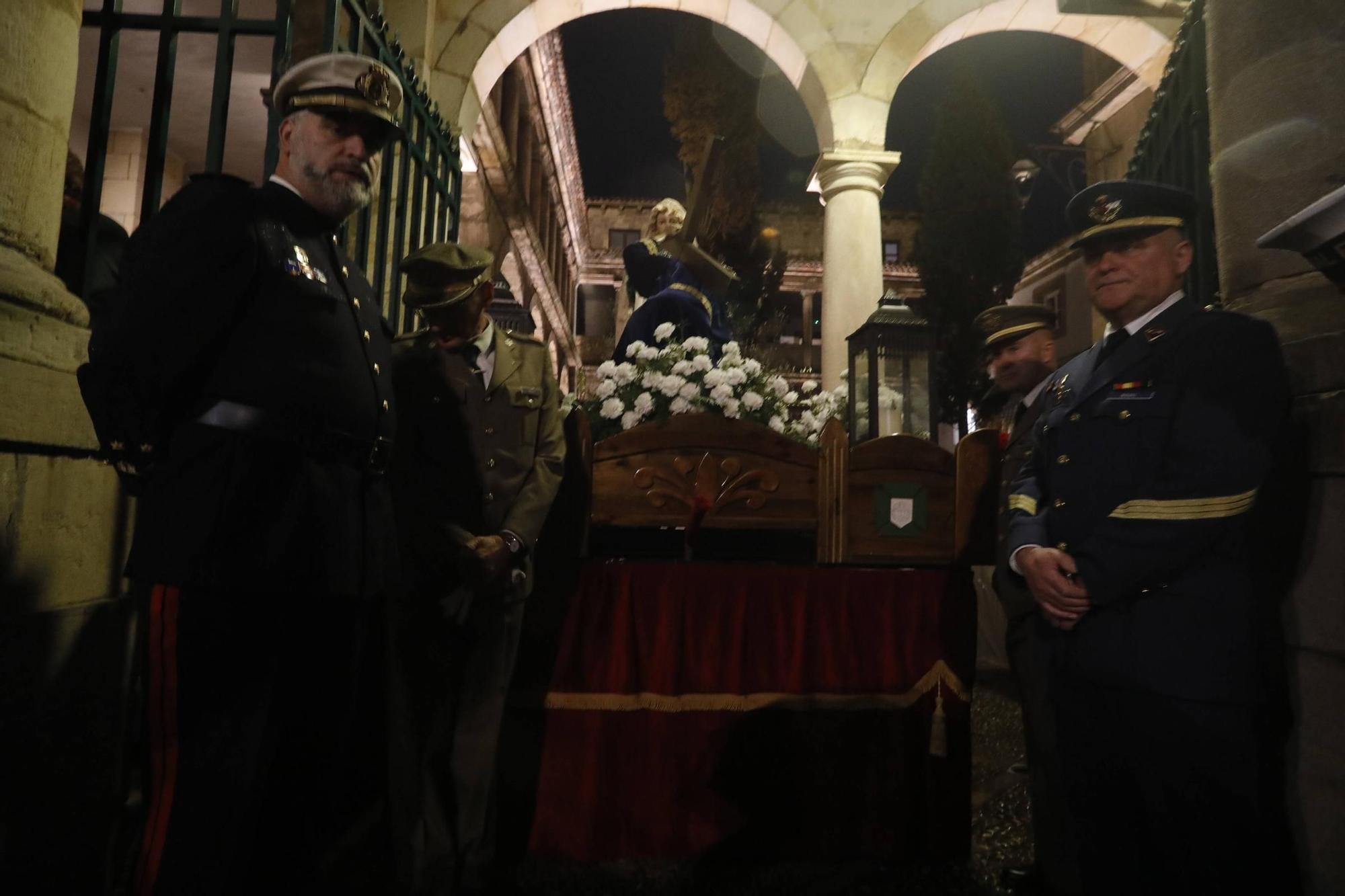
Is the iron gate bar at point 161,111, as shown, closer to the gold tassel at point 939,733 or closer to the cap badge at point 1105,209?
the cap badge at point 1105,209

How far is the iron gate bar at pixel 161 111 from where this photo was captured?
301 centimetres

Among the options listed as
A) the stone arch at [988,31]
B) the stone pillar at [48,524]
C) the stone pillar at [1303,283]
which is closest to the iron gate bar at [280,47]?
the stone pillar at [48,524]

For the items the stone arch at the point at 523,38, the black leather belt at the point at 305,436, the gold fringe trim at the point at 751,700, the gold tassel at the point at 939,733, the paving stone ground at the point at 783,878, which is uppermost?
the stone arch at the point at 523,38

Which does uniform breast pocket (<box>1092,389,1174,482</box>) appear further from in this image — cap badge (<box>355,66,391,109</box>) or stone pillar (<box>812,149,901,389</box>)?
stone pillar (<box>812,149,901,389</box>)

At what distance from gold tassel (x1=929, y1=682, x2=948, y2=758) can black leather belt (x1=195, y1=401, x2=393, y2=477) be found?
2.32 metres

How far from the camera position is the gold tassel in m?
3.18

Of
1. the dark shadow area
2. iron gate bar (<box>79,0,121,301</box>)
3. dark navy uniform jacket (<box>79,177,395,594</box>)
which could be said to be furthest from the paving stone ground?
iron gate bar (<box>79,0,121,301</box>)

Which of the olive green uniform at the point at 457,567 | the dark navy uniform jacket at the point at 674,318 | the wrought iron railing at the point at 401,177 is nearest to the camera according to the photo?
the olive green uniform at the point at 457,567

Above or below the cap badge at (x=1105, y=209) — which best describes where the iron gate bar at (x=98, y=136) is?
above

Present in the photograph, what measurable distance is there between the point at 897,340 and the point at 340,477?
2893mm

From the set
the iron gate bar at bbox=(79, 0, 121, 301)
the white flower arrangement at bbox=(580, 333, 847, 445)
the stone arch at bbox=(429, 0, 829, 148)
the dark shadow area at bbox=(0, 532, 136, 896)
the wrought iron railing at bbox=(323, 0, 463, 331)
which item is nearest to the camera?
the dark shadow area at bbox=(0, 532, 136, 896)

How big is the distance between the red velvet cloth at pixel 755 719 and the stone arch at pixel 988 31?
17.3 feet

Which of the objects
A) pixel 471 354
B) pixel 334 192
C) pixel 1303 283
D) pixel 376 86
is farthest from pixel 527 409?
pixel 1303 283

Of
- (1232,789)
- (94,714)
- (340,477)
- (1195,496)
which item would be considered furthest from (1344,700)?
(94,714)
